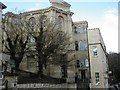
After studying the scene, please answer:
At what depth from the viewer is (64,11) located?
47.0 meters

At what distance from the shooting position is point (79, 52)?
48312mm

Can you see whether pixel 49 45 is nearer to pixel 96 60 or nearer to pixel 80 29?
pixel 96 60

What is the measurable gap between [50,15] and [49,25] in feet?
24.9

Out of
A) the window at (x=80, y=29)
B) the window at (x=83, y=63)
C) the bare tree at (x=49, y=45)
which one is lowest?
the window at (x=83, y=63)

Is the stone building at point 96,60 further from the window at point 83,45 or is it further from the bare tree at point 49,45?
the bare tree at point 49,45

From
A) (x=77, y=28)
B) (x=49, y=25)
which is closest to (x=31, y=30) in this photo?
(x=49, y=25)

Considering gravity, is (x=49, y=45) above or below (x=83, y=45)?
below

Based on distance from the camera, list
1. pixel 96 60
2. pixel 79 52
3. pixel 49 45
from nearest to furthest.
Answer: pixel 49 45, pixel 96 60, pixel 79 52

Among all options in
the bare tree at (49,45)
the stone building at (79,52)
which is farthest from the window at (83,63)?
the bare tree at (49,45)

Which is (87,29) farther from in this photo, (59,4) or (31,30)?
(31,30)

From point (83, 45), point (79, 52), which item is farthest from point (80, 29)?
point (79, 52)

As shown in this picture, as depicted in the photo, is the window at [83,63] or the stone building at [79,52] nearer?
the stone building at [79,52]

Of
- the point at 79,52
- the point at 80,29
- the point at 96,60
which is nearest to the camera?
the point at 96,60

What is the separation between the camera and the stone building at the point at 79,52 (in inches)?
1656
